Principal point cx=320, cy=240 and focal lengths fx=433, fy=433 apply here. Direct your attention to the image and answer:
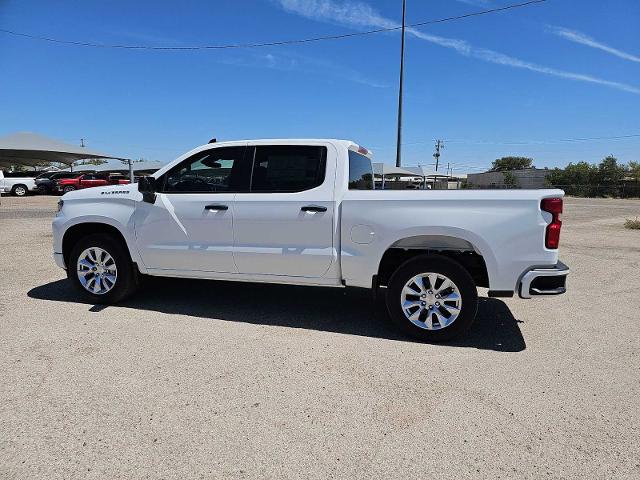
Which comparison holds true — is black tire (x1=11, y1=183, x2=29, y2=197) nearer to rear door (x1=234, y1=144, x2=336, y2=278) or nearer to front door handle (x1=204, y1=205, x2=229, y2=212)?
front door handle (x1=204, y1=205, x2=229, y2=212)

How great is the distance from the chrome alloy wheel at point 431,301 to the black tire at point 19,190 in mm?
34290

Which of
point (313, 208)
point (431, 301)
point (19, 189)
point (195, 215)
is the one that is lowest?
point (431, 301)

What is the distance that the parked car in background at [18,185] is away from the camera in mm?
29848

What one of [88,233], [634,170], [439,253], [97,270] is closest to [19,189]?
[88,233]

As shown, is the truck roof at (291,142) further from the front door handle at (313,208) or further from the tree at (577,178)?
the tree at (577,178)

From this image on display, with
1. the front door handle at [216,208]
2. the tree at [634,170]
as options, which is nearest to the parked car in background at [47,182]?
the front door handle at [216,208]

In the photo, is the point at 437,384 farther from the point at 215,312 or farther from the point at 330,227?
the point at 215,312

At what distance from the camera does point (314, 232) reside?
4301 mm

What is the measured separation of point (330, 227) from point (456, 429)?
216 cm

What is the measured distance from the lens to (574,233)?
13.3m

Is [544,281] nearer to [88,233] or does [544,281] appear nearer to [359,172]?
[359,172]

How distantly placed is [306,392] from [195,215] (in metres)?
2.42

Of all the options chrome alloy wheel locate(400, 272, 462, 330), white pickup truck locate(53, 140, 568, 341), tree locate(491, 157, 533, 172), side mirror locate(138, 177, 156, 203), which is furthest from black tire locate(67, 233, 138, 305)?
tree locate(491, 157, 533, 172)

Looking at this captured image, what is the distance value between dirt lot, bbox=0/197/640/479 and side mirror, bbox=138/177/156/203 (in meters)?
1.28
